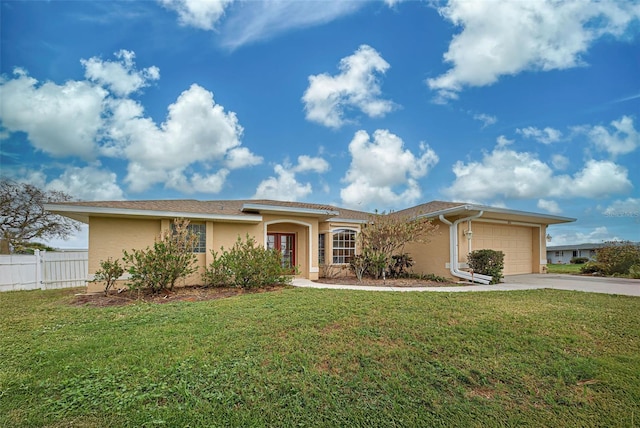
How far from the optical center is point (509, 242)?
1503cm

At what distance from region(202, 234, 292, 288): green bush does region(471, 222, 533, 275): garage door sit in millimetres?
8404

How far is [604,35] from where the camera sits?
30.3ft

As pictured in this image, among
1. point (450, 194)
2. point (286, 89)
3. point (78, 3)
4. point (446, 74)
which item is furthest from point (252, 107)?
point (450, 194)

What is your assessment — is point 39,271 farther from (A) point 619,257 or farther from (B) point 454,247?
(A) point 619,257

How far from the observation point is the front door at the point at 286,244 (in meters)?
13.8

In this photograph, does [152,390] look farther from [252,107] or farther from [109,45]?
[252,107]

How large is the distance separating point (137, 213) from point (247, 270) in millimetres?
3890

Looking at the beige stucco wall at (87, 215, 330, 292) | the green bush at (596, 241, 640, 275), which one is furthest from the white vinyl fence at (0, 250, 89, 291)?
the green bush at (596, 241, 640, 275)

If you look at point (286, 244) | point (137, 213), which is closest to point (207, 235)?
point (137, 213)

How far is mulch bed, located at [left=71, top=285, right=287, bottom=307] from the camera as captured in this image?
8.37 m

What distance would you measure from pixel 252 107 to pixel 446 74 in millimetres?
7098

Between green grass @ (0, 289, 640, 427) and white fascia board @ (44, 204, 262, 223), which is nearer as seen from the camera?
green grass @ (0, 289, 640, 427)

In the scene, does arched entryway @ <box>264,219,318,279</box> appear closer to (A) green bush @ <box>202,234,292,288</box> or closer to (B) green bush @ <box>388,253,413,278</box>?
(A) green bush @ <box>202,234,292,288</box>

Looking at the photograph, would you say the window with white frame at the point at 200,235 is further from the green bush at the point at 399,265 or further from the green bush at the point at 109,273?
the green bush at the point at 399,265
